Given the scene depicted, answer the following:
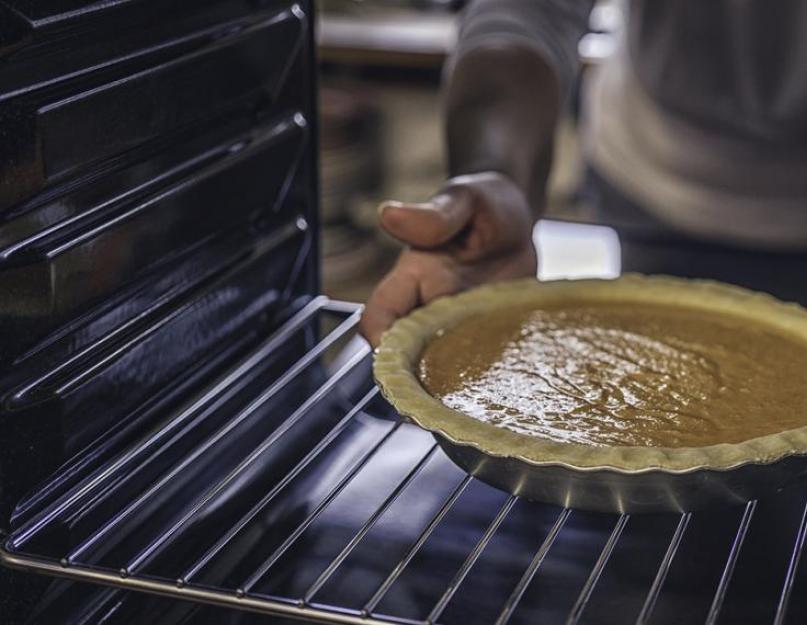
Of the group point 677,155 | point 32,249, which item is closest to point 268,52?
point 32,249

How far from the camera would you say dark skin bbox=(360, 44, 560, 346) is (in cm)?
131

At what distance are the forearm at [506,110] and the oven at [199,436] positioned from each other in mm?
422

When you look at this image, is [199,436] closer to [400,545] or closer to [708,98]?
[400,545]

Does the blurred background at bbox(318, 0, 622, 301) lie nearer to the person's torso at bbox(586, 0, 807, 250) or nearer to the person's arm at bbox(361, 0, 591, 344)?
the person's torso at bbox(586, 0, 807, 250)

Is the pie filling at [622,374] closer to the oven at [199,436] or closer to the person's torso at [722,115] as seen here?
the oven at [199,436]

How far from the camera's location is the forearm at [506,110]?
1.66 m

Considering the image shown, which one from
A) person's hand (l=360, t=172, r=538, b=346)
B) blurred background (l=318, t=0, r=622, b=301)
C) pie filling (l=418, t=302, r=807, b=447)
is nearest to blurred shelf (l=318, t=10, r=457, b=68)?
blurred background (l=318, t=0, r=622, b=301)

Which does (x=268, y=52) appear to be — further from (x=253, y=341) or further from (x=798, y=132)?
(x=798, y=132)

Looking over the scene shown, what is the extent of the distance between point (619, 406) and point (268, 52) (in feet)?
1.84

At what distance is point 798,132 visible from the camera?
192cm

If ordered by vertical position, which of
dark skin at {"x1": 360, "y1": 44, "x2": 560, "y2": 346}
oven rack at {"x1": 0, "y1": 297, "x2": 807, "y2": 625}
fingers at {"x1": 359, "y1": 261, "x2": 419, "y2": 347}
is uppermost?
dark skin at {"x1": 360, "y1": 44, "x2": 560, "y2": 346}

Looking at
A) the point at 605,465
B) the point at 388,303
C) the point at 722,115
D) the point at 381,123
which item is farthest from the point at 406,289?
the point at 381,123

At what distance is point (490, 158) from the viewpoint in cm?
160

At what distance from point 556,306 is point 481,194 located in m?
0.17
